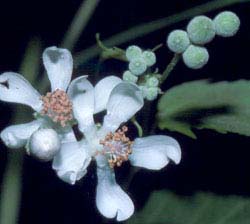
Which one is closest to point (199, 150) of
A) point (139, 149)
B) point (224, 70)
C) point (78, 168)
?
point (224, 70)

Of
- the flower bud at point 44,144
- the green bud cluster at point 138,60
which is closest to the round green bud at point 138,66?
the green bud cluster at point 138,60

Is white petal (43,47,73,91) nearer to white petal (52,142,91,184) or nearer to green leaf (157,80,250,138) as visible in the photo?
white petal (52,142,91,184)

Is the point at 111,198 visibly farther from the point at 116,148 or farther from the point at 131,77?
the point at 131,77

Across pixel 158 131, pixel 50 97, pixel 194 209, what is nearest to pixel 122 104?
pixel 50 97

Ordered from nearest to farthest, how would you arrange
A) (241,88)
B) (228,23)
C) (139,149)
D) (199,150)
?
1. (228,23)
2. (139,149)
3. (241,88)
4. (199,150)

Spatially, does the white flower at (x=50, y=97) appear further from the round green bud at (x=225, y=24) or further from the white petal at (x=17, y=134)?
the round green bud at (x=225, y=24)

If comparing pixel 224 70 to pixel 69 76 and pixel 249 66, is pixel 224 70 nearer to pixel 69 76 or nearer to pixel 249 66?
pixel 249 66
